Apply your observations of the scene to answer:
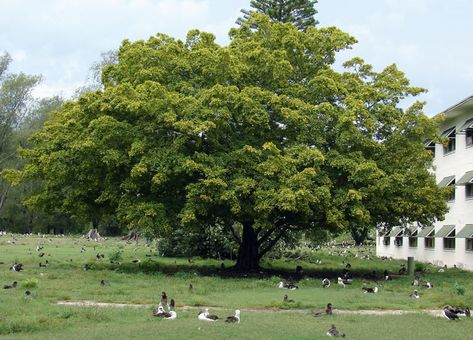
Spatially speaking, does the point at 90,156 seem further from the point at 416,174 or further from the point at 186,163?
the point at 416,174

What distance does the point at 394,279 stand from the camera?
28719mm

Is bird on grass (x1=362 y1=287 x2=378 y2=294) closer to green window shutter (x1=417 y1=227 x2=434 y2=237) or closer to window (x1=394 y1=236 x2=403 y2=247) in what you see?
green window shutter (x1=417 y1=227 x2=434 y2=237)

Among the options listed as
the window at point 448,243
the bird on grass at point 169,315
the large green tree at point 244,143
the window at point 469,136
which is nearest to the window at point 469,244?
the window at point 448,243

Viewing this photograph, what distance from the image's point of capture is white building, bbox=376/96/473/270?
35.3 metres

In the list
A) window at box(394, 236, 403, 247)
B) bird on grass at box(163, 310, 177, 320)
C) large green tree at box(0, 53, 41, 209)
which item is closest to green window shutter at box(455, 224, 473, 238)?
window at box(394, 236, 403, 247)

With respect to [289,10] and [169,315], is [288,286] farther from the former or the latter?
[289,10]

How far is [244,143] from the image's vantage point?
2717 centimetres

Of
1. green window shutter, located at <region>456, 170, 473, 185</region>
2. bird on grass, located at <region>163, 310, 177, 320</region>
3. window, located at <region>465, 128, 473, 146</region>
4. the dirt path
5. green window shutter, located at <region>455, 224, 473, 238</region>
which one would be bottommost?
the dirt path

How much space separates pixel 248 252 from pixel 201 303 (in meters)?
11.9

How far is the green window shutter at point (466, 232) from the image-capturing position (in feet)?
112

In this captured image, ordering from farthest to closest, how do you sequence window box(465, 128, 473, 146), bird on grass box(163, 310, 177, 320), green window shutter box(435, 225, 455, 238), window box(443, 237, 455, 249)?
1. window box(443, 237, 455, 249)
2. green window shutter box(435, 225, 455, 238)
3. window box(465, 128, 473, 146)
4. bird on grass box(163, 310, 177, 320)

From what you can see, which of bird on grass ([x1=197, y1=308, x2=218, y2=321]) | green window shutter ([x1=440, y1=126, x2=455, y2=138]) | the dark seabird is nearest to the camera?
bird on grass ([x1=197, y1=308, x2=218, y2=321])

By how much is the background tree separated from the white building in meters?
13.1

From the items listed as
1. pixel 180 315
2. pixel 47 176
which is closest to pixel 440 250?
pixel 47 176
